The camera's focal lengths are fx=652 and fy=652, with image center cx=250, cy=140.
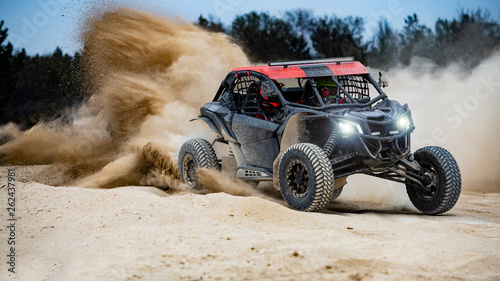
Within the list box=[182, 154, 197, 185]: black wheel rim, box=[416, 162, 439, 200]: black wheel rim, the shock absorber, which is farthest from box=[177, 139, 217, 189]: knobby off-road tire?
box=[416, 162, 439, 200]: black wheel rim

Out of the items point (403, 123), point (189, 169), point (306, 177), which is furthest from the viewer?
point (189, 169)

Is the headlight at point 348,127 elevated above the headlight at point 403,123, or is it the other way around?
the headlight at point 403,123

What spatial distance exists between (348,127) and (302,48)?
117 feet

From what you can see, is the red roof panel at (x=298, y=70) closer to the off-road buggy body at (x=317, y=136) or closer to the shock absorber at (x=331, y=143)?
the off-road buggy body at (x=317, y=136)

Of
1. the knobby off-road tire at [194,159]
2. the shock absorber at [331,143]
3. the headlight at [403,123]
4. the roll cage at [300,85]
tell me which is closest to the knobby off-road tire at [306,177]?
the shock absorber at [331,143]

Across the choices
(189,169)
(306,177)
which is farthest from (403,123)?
(189,169)

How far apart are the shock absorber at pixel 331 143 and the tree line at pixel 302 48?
1633 centimetres

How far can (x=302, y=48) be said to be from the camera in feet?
142

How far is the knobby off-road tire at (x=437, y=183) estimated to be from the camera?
340 inches

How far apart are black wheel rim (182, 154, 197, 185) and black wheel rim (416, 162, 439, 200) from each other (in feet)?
11.9

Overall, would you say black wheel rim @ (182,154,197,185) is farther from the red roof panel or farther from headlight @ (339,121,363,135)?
headlight @ (339,121,363,135)

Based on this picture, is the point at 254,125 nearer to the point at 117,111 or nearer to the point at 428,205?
the point at 428,205

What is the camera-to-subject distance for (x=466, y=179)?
1346 cm

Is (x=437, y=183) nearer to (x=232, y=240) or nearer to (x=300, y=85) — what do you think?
(x=300, y=85)
